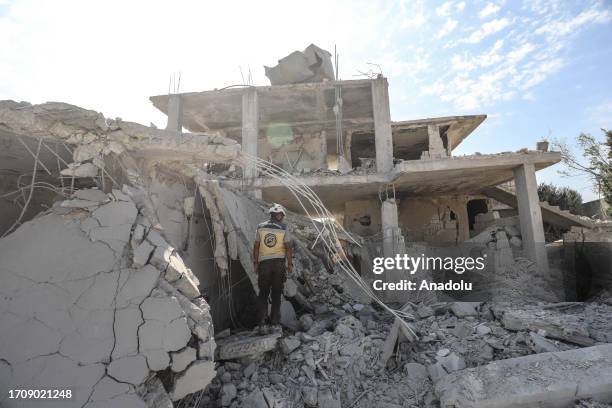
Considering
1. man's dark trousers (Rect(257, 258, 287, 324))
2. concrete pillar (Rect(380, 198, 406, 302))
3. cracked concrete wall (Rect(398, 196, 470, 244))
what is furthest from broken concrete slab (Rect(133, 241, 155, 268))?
cracked concrete wall (Rect(398, 196, 470, 244))

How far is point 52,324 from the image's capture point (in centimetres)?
232

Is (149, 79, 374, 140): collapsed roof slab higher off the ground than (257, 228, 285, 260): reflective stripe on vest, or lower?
higher

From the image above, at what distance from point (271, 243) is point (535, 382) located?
122 inches

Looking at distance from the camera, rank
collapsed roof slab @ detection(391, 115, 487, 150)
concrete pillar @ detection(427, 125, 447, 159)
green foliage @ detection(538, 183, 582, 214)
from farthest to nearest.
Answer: green foliage @ detection(538, 183, 582, 214), collapsed roof slab @ detection(391, 115, 487, 150), concrete pillar @ detection(427, 125, 447, 159)

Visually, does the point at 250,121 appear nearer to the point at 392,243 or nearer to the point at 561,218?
the point at 392,243

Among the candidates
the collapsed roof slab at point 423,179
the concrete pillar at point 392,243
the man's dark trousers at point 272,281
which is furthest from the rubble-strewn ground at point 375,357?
the collapsed roof slab at point 423,179

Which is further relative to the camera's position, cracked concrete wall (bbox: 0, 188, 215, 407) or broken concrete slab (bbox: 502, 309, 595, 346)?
broken concrete slab (bbox: 502, 309, 595, 346)

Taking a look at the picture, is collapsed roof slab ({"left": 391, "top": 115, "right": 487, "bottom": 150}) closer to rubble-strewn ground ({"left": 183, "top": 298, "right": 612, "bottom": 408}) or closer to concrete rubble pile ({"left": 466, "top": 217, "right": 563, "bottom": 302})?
concrete rubble pile ({"left": 466, "top": 217, "right": 563, "bottom": 302})

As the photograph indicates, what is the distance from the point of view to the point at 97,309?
2.39 meters

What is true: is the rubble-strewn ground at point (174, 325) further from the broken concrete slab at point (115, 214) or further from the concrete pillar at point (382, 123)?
the concrete pillar at point (382, 123)

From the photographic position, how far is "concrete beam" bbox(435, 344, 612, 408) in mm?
2779

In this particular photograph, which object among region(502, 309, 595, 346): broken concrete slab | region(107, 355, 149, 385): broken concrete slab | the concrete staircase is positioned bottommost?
region(502, 309, 595, 346): broken concrete slab

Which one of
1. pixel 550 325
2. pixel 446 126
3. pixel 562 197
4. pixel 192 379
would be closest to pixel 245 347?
pixel 192 379

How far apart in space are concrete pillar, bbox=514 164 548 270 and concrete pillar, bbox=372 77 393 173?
11.8 ft
